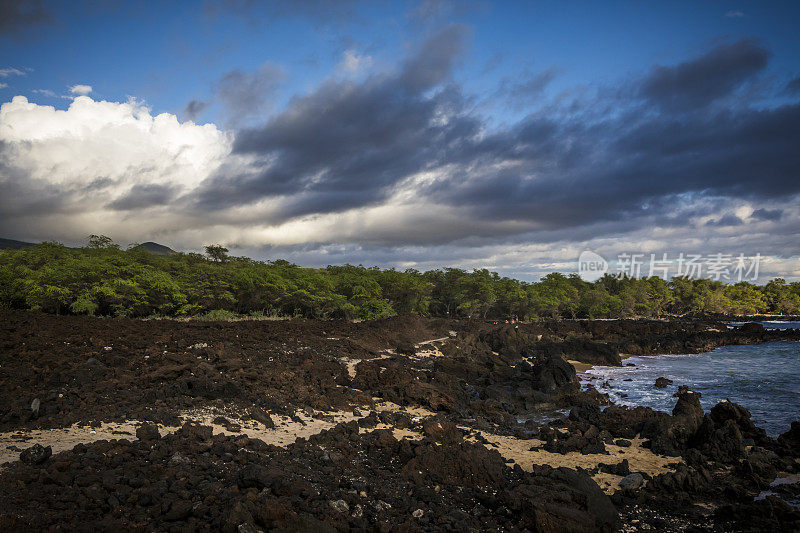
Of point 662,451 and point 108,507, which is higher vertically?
point 108,507

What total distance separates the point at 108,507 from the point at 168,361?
9.68 meters

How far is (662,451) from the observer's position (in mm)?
10641

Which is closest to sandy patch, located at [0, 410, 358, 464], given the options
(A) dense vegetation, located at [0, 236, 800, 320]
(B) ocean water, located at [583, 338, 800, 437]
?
(B) ocean water, located at [583, 338, 800, 437]

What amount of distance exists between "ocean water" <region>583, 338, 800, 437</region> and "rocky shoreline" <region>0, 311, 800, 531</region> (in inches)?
85.7

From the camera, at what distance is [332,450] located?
26.8ft

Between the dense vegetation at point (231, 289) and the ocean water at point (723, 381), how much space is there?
22.1 meters

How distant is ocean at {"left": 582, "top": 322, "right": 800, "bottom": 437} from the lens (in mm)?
16769

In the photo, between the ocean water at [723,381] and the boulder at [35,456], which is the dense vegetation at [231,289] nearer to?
the ocean water at [723,381]

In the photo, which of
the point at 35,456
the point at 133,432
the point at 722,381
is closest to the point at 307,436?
the point at 133,432

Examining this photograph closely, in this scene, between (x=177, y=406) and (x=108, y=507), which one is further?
(x=177, y=406)

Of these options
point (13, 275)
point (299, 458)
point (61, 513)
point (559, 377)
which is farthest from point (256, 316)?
point (61, 513)

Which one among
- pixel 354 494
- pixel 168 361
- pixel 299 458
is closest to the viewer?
pixel 354 494

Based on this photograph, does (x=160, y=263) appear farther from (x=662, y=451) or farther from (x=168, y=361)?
(x=662, y=451)

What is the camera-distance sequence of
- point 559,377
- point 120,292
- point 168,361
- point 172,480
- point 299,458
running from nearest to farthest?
point 172,480 → point 299,458 → point 168,361 → point 559,377 → point 120,292
